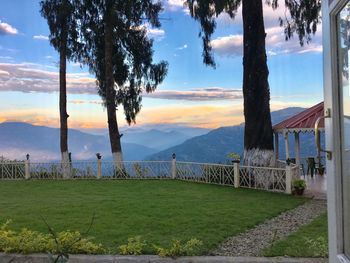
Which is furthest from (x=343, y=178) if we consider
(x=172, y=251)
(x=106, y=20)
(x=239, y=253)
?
(x=106, y=20)

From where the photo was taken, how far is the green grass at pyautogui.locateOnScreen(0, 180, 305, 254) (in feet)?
20.1

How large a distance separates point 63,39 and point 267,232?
15.4m

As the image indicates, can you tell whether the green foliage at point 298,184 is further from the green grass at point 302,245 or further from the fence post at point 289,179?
the green grass at point 302,245

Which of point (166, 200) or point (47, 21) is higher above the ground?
point (47, 21)

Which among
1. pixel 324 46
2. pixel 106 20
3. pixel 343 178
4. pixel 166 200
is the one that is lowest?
pixel 166 200

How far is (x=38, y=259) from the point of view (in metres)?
4.35

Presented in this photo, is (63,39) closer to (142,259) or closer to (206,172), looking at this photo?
(206,172)

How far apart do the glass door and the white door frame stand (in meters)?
0.03

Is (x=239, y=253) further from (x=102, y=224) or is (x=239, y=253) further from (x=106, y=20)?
(x=106, y=20)

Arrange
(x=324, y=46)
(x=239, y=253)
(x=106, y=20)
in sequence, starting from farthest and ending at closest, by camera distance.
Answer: (x=106, y=20)
(x=239, y=253)
(x=324, y=46)

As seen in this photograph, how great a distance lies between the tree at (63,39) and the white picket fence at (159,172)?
1901mm

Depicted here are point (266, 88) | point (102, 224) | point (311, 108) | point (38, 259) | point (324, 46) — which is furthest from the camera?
point (311, 108)

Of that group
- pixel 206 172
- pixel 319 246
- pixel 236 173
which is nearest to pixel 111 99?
pixel 206 172

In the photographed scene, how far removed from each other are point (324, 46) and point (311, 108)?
49.2 feet
